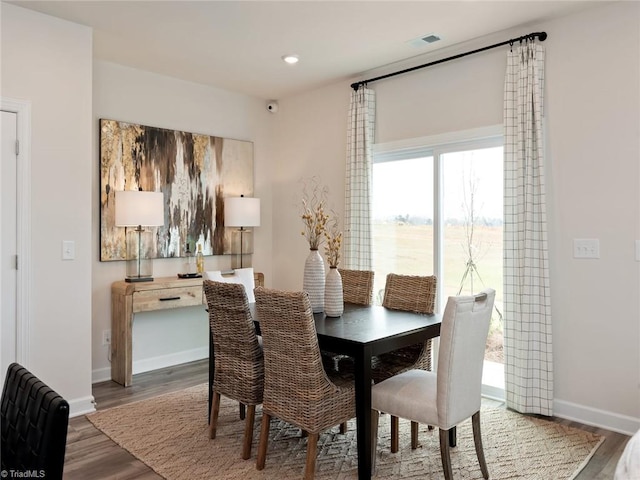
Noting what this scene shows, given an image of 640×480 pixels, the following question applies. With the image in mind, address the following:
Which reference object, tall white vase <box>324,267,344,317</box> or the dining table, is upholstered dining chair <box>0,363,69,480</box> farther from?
tall white vase <box>324,267,344,317</box>

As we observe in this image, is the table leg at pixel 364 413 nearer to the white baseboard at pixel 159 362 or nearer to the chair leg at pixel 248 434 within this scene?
the chair leg at pixel 248 434

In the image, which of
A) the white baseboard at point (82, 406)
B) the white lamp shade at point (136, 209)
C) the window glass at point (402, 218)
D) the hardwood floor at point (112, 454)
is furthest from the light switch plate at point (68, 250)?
the window glass at point (402, 218)

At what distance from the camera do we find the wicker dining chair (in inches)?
118

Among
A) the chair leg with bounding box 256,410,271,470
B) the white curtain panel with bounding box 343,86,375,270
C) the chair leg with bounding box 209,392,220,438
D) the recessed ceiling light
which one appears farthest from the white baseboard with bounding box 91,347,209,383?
the recessed ceiling light

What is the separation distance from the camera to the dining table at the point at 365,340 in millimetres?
2316

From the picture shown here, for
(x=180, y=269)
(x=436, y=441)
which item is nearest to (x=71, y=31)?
(x=180, y=269)

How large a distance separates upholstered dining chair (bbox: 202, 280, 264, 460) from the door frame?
4.51 ft

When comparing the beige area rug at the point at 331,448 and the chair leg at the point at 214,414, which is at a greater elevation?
the chair leg at the point at 214,414

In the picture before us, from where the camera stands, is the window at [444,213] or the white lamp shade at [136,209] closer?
the window at [444,213]

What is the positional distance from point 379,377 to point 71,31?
325 cm

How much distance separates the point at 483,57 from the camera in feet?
12.3

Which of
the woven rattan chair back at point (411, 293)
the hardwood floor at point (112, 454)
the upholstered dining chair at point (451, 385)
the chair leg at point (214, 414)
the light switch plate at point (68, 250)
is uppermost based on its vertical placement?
the light switch plate at point (68, 250)

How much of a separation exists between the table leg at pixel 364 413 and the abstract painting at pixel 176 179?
287cm

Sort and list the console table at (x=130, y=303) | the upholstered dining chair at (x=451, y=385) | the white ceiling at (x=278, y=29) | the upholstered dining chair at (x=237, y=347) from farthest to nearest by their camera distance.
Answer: the console table at (x=130, y=303) → the white ceiling at (x=278, y=29) → the upholstered dining chair at (x=237, y=347) → the upholstered dining chair at (x=451, y=385)
